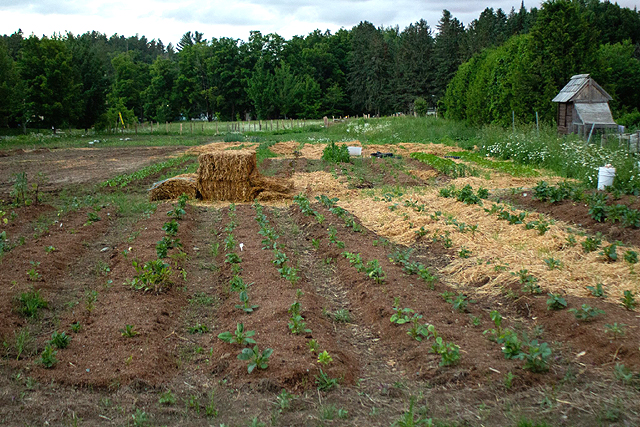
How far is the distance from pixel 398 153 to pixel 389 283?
57.1 feet

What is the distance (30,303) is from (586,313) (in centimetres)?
591

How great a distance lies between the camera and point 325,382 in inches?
174

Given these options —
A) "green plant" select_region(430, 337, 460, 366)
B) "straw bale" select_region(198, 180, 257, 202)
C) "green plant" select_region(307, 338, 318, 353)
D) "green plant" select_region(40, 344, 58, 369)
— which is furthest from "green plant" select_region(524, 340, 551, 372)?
"straw bale" select_region(198, 180, 257, 202)

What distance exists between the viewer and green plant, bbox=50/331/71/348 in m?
5.04

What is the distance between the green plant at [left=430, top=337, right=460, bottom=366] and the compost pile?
9.40 meters

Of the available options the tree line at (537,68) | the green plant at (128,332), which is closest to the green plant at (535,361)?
the green plant at (128,332)

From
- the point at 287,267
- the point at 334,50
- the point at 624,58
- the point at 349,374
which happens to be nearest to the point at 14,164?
the point at 287,267

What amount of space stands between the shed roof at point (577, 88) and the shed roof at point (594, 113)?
1.07ft

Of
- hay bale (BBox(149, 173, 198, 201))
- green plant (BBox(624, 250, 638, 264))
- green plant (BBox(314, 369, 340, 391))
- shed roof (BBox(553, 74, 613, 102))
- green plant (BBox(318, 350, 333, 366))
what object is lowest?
green plant (BBox(314, 369, 340, 391))

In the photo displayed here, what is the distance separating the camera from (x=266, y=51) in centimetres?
7306

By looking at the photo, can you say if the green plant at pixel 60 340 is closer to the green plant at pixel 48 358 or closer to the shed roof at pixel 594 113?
the green plant at pixel 48 358

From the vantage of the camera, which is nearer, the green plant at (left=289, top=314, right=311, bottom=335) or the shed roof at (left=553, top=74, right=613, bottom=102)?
the green plant at (left=289, top=314, right=311, bottom=335)

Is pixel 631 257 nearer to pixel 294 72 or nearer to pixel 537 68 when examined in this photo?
pixel 537 68

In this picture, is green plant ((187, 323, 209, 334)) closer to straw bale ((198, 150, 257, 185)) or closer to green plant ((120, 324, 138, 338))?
green plant ((120, 324, 138, 338))
